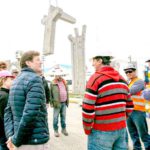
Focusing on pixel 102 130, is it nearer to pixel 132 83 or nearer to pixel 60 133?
pixel 132 83

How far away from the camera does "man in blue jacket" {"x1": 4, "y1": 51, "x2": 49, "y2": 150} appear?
3.71 m

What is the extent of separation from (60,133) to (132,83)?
360 cm

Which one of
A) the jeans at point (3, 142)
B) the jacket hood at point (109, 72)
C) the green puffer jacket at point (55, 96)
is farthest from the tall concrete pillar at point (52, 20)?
the jacket hood at point (109, 72)

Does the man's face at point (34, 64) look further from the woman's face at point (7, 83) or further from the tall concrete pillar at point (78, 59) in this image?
the tall concrete pillar at point (78, 59)

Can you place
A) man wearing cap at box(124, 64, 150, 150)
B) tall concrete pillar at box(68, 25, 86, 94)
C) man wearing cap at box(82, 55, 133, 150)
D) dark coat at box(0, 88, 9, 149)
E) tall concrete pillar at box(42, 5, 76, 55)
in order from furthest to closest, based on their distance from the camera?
1. tall concrete pillar at box(68, 25, 86, 94)
2. tall concrete pillar at box(42, 5, 76, 55)
3. man wearing cap at box(124, 64, 150, 150)
4. dark coat at box(0, 88, 9, 149)
5. man wearing cap at box(82, 55, 133, 150)

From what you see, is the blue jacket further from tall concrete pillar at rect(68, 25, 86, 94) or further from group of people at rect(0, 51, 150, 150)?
tall concrete pillar at rect(68, 25, 86, 94)

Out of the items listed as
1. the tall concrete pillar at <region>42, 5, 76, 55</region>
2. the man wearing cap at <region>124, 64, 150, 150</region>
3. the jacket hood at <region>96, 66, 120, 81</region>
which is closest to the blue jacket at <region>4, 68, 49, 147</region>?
the jacket hood at <region>96, 66, 120, 81</region>

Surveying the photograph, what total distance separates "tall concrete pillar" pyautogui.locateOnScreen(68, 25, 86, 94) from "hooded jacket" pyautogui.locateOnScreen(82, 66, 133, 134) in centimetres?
3220

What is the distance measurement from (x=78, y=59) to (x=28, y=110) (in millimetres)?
33019

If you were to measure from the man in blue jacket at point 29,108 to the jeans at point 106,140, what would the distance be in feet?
2.09

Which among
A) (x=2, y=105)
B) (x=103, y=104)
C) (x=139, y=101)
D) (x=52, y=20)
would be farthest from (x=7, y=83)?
(x=52, y=20)

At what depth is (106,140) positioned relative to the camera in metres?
4.20

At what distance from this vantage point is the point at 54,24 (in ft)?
94.5

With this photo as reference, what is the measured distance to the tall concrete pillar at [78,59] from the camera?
36.5 m
